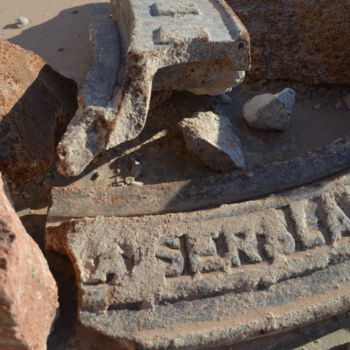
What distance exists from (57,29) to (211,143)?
1.74m

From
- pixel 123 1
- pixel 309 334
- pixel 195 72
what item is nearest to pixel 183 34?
pixel 195 72

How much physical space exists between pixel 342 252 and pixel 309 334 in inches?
13.3

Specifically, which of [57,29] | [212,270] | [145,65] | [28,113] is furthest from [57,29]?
[212,270]

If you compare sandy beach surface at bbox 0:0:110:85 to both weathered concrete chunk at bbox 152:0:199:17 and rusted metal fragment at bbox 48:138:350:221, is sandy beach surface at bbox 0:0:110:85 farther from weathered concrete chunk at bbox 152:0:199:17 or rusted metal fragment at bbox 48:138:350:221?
rusted metal fragment at bbox 48:138:350:221

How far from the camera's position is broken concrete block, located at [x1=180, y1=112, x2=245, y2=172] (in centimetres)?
269

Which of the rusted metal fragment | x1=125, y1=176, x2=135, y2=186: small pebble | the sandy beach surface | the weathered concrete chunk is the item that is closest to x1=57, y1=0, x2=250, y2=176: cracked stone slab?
the weathered concrete chunk

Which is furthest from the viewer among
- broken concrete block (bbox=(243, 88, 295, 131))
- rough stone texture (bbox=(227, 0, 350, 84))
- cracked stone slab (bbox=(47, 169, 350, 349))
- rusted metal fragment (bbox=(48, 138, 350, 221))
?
rough stone texture (bbox=(227, 0, 350, 84))

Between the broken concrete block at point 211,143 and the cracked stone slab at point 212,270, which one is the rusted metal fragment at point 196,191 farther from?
the broken concrete block at point 211,143

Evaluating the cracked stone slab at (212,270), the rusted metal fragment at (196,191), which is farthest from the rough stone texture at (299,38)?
the cracked stone slab at (212,270)

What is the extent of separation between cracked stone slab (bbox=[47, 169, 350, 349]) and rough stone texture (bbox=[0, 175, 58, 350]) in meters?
0.15

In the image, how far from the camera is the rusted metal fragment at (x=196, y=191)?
2.32 m

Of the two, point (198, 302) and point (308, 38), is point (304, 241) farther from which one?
point (308, 38)

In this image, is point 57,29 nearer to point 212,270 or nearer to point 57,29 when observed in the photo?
point 57,29

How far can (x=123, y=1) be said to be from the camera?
3027mm
